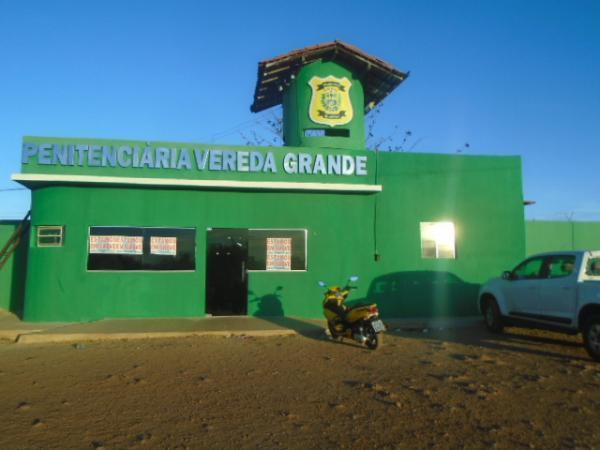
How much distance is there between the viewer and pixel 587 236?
16.6m

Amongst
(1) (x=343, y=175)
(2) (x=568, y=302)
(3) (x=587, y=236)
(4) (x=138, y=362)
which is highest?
(1) (x=343, y=175)

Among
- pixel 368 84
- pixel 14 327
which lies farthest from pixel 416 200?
pixel 14 327

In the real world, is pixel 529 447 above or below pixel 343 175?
below

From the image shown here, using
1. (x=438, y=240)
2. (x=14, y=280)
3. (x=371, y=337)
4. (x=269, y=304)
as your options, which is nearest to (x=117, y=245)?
(x=14, y=280)

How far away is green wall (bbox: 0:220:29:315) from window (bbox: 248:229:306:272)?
6.38 meters

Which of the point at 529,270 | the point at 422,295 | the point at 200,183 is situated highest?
the point at 200,183

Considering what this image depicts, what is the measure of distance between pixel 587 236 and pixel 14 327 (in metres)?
17.6

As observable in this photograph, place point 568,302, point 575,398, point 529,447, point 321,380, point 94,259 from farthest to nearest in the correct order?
point 94,259 → point 568,302 → point 321,380 → point 575,398 → point 529,447

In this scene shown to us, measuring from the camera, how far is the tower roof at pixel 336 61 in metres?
14.9

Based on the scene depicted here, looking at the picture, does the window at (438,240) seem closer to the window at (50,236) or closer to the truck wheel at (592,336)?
the truck wheel at (592,336)

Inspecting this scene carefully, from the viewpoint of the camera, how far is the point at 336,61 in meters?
15.5

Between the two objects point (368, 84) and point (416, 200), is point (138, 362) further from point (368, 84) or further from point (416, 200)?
point (368, 84)

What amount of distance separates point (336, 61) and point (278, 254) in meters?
7.20

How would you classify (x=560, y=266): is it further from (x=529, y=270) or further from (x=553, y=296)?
(x=529, y=270)
